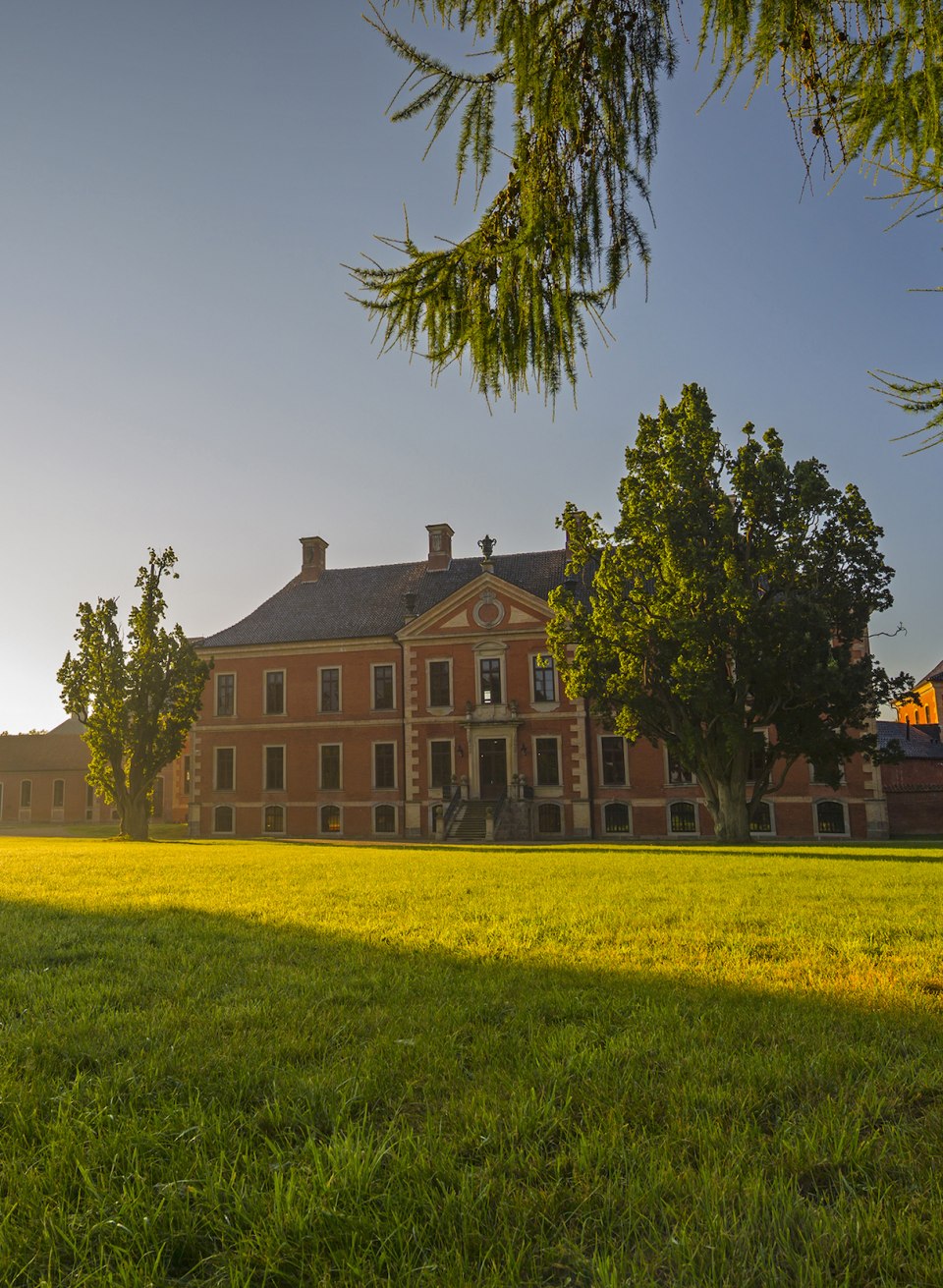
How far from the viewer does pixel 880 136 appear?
4.57 metres

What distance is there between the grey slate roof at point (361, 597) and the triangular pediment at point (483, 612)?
0.91m

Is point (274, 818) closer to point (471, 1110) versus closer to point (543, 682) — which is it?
point (543, 682)

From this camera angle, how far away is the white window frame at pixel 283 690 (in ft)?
127

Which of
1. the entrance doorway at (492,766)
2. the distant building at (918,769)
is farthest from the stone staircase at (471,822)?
the distant building at (918,769)

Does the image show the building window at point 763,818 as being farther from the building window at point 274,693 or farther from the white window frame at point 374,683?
the building window at point 274,693

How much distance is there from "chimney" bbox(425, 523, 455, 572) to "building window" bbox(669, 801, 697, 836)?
16.2 m

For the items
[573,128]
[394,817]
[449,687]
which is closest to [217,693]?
[394,817]

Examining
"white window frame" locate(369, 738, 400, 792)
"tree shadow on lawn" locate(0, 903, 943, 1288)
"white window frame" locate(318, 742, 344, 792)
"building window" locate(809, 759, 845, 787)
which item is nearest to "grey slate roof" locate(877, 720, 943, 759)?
"building window" locate(809, 759, 845, 787)

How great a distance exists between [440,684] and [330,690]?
544 cm

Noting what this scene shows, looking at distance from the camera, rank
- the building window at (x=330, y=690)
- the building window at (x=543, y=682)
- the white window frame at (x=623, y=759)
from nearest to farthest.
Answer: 1. the white window frame at (x=623, y=759)
2. the building window at (x=543, y=682)
3. the building window at (x=330, y=690)

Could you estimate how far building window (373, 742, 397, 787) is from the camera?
36.6 metres

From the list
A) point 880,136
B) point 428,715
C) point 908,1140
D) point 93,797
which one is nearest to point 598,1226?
point 908,1140

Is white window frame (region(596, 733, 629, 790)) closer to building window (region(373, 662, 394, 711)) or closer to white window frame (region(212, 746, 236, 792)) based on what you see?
building window (region(373, 662, 394, 711))

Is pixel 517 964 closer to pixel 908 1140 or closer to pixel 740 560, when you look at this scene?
pixel 908 1140
